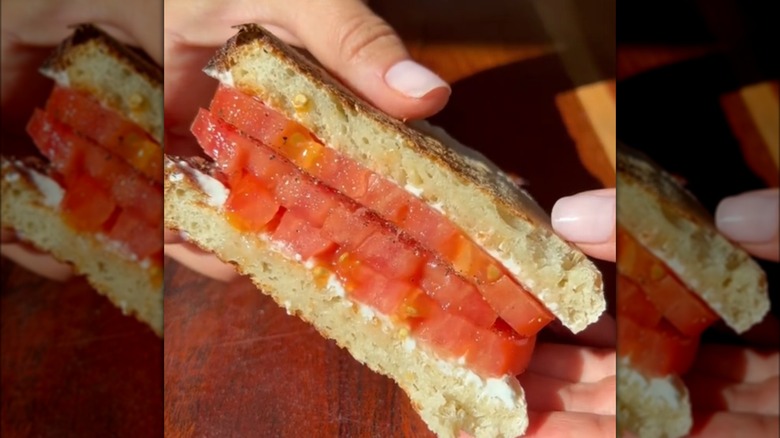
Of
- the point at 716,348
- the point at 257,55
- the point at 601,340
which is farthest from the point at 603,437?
the point at 257,55

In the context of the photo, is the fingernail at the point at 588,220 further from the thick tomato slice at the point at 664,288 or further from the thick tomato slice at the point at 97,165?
the thick tomato slice at the point at 97,165

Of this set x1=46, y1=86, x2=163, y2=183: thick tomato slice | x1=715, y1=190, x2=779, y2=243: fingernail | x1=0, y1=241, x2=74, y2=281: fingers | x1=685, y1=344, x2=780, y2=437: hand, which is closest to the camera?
x1=715, y1=190, x2=779, y2=243: fingernail

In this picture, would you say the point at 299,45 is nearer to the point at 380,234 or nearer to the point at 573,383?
the point at 380,234

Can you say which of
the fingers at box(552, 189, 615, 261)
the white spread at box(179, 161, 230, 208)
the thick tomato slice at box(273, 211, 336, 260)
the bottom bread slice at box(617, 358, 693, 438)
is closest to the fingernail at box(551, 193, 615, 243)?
the fingers at box(552, 189, 615, 261)

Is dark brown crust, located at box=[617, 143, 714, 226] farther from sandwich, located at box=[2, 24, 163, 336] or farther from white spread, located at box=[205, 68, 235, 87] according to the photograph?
sandwich, located at box=[2, 24, 163, 336]

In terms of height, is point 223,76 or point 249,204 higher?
point 223,76

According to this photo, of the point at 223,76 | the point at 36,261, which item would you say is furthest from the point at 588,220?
the point at 36,261

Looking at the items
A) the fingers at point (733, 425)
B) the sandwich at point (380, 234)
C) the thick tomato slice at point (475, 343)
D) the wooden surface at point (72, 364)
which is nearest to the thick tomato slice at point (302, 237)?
the sandwich at point (380, 234)
